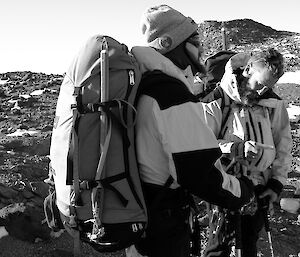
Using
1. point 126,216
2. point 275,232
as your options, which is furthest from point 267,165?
point 275,232

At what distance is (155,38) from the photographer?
2.76 meters

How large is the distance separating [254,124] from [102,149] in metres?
1.79

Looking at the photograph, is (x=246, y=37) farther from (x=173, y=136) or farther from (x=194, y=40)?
(x=173, y=136)

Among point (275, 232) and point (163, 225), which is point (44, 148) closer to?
point (275, 232)

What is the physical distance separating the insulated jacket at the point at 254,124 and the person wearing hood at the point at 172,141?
0.98 m

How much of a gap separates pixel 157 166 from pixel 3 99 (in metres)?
16.7

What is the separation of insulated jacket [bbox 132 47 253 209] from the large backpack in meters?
0.07

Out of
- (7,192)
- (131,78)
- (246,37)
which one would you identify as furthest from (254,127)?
(246,37)

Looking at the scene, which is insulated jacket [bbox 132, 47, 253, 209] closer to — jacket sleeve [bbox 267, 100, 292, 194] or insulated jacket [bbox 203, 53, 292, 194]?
insulated jacket [bbox 203, 53, 292, 194]

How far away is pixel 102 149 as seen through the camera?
2.42 meters

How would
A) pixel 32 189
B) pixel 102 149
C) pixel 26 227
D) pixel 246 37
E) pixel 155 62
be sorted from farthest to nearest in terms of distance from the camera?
pixel 246 37
pixel 32 189
pixel 26 227
pixel 155 62
pixel 102 149

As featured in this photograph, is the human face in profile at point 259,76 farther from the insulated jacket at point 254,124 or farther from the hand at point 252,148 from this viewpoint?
the hand at point 252,148

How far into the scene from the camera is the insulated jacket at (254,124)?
3.85m

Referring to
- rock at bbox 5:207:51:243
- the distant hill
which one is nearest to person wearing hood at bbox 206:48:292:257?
rock at bbox 5:207:51:243
